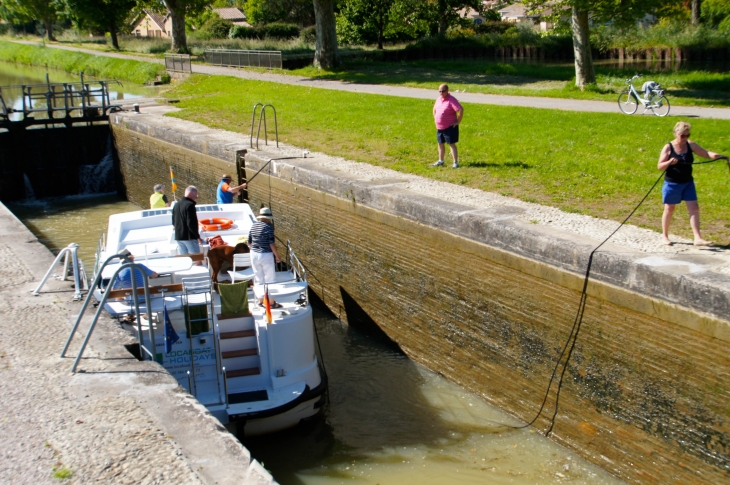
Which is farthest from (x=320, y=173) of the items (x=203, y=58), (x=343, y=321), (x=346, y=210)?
(x=203, y=58)

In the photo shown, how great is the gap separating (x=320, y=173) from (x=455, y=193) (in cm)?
259

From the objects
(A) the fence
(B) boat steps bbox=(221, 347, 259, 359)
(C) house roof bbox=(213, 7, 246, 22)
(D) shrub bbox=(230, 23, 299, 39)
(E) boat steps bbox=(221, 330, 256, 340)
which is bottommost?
(B) boat steps bbox=(221, 347, 259, 359)

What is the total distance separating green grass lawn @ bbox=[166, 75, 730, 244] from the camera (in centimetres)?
989

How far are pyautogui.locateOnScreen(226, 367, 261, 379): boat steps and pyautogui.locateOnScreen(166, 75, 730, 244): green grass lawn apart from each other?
433cm

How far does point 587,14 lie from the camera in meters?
20.6

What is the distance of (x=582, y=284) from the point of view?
7625mm

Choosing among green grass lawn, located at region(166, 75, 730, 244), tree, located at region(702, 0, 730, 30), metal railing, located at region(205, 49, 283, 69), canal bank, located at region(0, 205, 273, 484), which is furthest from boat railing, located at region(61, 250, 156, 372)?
tree, located at region(702, 0, 730, 30)

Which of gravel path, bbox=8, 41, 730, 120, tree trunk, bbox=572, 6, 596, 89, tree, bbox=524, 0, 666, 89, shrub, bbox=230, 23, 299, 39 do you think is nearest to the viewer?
gravel path, bbox=8, 41, 730, 120

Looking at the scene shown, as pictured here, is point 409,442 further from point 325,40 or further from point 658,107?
point 325,40

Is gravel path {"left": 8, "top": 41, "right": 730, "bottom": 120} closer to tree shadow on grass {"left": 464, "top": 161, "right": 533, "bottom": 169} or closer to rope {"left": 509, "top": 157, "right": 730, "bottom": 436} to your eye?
tree shadow on grass {"left": 464, "top": 161, "right": 533, "bottom": 169}

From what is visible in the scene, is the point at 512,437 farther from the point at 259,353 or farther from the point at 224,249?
the point at 224,249

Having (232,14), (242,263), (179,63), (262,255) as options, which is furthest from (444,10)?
(232,14)

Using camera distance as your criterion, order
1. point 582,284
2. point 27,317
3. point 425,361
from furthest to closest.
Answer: point 425,361, point 27,317, point 582,284

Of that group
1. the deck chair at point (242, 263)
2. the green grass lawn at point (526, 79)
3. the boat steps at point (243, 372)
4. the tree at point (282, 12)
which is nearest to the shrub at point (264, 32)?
the tree at point (282, 12)
